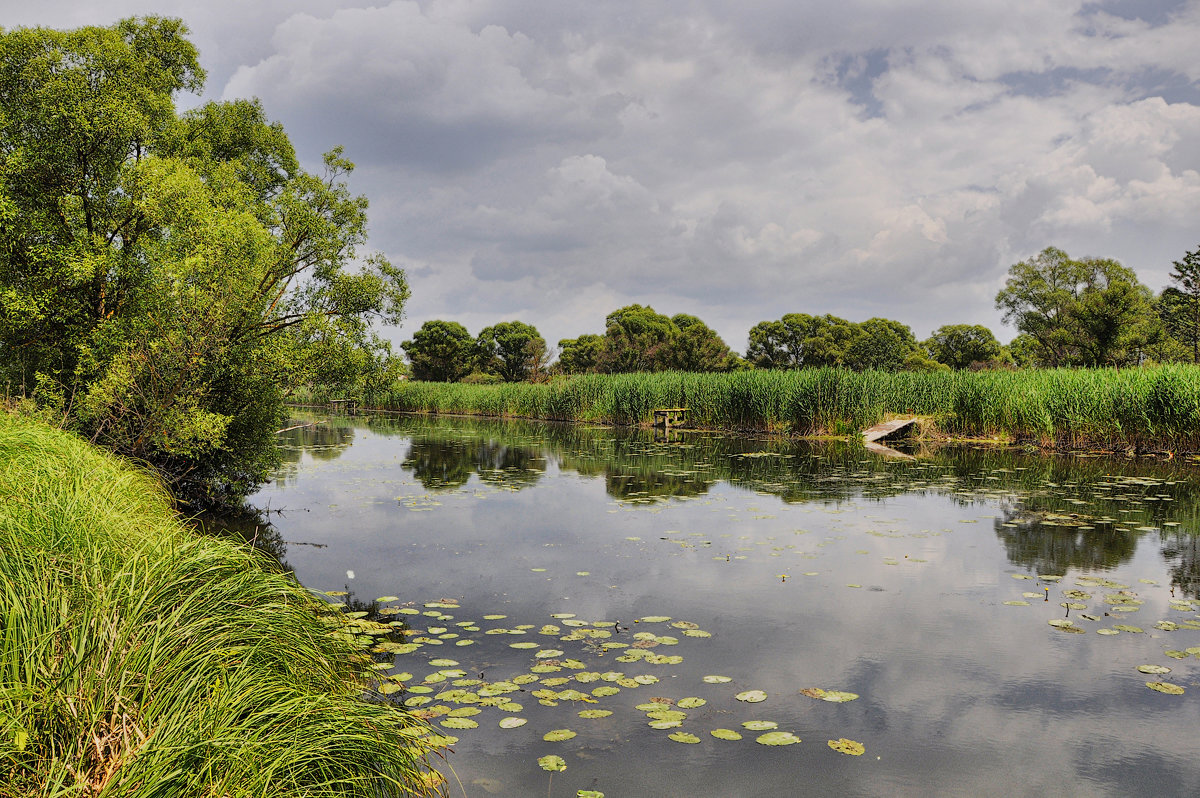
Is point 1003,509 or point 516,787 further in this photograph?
point 1003,509

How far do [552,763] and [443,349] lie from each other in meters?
69.8

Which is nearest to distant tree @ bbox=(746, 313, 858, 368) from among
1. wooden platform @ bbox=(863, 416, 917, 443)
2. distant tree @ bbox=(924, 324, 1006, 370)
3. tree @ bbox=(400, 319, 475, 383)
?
distant tree @ bbox=(924, 324, 1006, 370)

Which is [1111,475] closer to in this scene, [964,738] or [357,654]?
[964,738]

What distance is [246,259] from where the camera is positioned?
9.91 metres

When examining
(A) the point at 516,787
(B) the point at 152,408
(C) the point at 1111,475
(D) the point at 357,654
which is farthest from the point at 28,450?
(C) the point at 1111,475

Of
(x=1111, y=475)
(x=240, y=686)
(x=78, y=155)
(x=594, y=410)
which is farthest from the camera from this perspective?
(x=594, y=410)

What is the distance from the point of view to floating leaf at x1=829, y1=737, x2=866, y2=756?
3.75 metres

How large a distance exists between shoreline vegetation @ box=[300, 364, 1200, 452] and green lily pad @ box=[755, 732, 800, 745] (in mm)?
9706

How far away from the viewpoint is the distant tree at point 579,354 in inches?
2739

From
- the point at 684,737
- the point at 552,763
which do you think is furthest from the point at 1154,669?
the point at 552,763

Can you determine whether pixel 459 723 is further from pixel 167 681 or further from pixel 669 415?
pixel 669 415

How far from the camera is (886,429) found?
24.3m

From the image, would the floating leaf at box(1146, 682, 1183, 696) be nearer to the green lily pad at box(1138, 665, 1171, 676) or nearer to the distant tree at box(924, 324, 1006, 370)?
the green lily pad at box(1138, 665, 1171, 676)

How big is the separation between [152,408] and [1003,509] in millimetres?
12792
